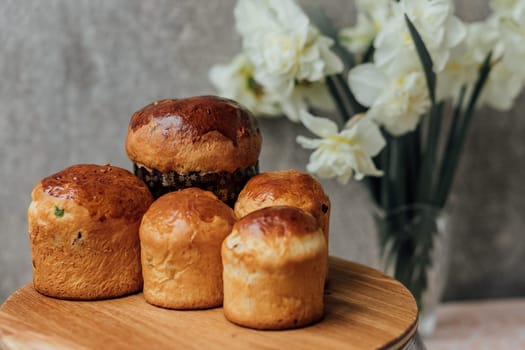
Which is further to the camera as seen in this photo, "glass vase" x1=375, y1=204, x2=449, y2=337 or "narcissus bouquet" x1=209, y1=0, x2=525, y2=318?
"glass vase" x1=375, y1=204, x2=449, y2=337

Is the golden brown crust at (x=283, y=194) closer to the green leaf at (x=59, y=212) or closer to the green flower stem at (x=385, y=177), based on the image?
the green leaf at (x=59, y=212)

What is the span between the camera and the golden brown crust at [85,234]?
29.6 inches

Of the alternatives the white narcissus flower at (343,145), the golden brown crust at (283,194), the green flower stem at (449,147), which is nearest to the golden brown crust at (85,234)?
the golden brown crust at (283,194)

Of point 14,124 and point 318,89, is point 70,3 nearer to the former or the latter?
point 14,124

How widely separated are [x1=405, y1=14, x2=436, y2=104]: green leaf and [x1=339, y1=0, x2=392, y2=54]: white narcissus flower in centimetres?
19

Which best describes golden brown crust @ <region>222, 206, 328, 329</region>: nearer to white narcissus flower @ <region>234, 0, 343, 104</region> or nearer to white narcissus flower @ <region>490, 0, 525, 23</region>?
white narcissus flower @ <region>234, 0, 343, 104</region>

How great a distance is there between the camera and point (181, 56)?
4.58 feet

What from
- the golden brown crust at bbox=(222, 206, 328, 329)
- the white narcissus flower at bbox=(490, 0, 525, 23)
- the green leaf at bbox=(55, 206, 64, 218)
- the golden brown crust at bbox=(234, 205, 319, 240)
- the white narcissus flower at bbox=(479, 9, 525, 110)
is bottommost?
the white narcissus flower at bbox=(479, 9, 525, 110)

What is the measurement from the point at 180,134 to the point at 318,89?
565 millimetres

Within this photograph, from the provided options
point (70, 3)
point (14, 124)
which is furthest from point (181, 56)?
point (14, 124)

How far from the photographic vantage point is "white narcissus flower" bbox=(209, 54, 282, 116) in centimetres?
132

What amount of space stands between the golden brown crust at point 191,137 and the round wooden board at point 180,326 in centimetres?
16

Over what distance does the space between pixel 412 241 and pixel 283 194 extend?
62 cm

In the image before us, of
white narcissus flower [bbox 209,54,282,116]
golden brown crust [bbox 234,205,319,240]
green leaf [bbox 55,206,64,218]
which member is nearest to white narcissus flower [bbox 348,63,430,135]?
white narcissus flower [bbox 209,54,282,116]
